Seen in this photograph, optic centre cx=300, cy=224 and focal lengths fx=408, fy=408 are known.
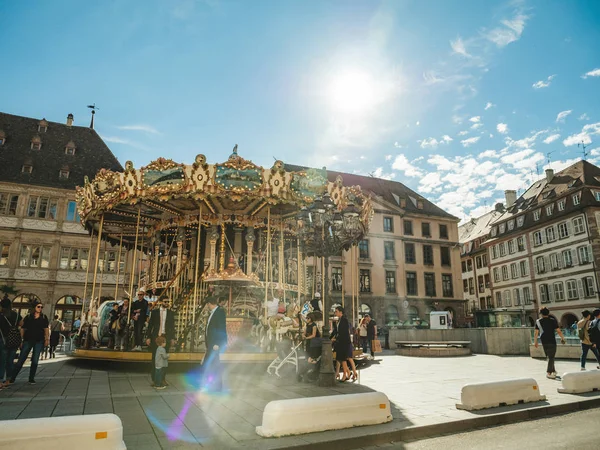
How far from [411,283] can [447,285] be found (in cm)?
515

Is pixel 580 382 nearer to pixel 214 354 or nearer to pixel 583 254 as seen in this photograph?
pixel 214 354

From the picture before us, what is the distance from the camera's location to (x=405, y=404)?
7461mm

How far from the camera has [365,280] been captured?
149 ft

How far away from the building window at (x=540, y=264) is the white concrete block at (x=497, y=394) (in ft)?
143

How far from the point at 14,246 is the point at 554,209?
169 feet

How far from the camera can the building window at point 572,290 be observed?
4028 centimetres

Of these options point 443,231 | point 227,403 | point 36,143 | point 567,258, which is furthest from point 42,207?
point 567,258

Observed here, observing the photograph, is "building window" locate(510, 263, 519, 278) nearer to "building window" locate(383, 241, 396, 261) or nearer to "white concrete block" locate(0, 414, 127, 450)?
"building window" locate(383, 241, 396, 261)

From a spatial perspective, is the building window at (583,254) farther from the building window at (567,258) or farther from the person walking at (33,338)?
the person walking at (33,338)

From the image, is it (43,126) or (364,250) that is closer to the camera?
(43,126)

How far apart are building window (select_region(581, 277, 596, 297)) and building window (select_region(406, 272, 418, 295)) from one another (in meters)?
16.3

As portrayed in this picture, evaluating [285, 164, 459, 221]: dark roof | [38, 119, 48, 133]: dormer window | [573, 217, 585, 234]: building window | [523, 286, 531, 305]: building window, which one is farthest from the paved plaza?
[523, 286, 531, 305]: building window

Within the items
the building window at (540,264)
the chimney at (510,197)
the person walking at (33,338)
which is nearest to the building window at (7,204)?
the person walking at (33,338)

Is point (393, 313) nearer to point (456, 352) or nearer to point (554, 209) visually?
point (554, 209)
